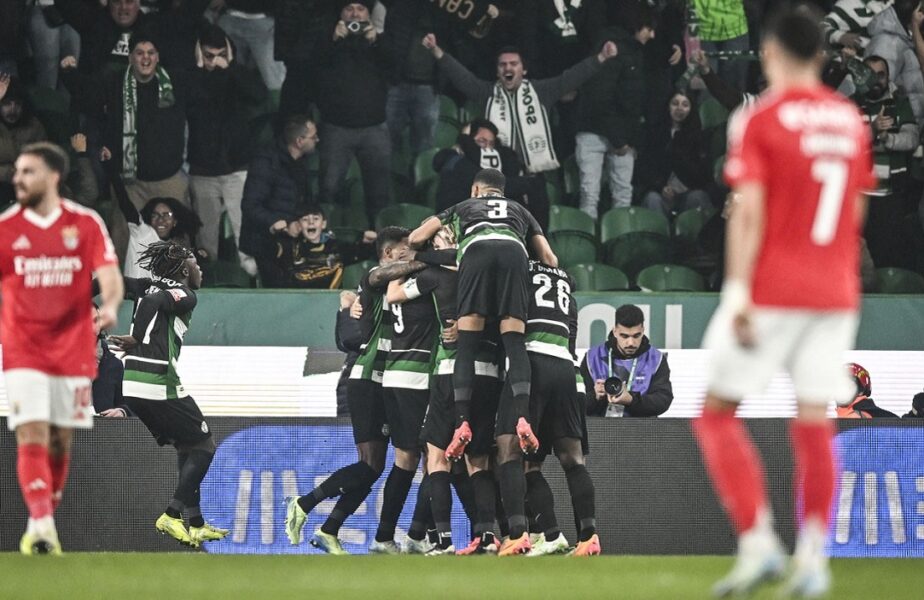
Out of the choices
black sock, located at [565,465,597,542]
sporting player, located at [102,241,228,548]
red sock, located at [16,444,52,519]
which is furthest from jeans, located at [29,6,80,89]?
red sock, located at [16,444,52,519]

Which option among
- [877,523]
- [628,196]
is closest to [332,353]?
[628,196]

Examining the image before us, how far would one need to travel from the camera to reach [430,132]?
54.7 feet

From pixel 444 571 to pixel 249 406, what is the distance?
263 inches

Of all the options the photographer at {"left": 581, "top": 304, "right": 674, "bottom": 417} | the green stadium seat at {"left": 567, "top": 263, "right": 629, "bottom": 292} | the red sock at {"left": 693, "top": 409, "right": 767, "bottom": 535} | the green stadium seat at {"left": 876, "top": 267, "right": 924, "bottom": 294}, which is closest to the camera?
the red sock at {"left": 693, "top": 409, "right": 767, "bottom": 535}

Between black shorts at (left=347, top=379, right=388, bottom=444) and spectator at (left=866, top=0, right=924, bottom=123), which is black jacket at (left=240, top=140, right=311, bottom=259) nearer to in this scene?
black shorts at (left=347, top=379, right=388, bottom=444)

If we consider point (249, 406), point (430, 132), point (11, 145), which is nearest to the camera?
point (249, 406)

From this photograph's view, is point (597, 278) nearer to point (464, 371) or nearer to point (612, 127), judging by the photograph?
point (612, 127)

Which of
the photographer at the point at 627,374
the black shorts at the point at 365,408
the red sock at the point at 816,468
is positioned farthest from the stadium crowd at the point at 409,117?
the red sock at the point at 816,468

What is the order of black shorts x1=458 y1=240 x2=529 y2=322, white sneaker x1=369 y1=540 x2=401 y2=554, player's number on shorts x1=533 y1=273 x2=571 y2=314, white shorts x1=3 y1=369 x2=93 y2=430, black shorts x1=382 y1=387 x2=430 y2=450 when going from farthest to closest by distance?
1. white sneaker x1=369 y1=540 x2=401 y2=554
2. black shorts x1=382 y1=387 x2=430 y2=450
3. player's number on shorts x1=533 y1=273 x2=571 y2=314
4. black shorts x1=458 y1=240 x2=529 y2=322
5. white shorts x1=3 y1=369 x2=93 y2=430

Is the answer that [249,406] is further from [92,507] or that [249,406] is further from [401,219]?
[401,219]

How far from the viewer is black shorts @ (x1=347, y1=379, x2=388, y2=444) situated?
1131cm

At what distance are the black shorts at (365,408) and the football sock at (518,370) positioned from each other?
178cm

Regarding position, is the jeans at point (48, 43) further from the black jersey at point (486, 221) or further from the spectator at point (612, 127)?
the black jersey at point (486, 221)

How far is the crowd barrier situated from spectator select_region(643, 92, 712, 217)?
4712 mm
